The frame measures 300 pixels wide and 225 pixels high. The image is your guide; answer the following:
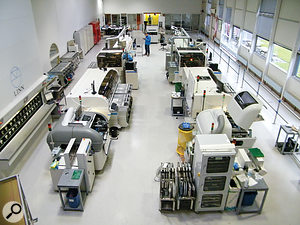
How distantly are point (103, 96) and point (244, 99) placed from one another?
359 cm

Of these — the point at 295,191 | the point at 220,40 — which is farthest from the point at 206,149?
the point at 220,40

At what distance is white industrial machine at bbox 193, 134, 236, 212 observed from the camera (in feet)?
13.9

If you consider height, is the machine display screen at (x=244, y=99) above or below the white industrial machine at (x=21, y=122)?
above

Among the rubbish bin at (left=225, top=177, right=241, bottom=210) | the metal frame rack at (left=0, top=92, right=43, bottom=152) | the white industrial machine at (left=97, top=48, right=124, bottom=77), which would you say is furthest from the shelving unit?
the white industrial machine at (left=97, top=48, right=124, bottom=77)

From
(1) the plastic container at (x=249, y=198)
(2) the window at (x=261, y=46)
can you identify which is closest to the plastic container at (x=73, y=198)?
(1) the plastic container at (x=249, y=198)

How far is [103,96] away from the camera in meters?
6.66

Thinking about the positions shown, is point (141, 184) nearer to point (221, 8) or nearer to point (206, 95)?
point (206, 95)

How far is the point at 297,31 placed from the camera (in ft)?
28.1

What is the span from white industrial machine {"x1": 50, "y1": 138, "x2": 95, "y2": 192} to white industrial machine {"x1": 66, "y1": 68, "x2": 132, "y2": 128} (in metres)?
1.42

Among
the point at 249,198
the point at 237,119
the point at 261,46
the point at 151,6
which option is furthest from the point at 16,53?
the point at 151,6

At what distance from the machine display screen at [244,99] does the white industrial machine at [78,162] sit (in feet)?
11.0

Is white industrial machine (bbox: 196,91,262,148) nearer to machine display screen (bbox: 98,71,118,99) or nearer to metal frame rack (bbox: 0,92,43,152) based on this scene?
machine display screen (bbox: 98,71,118,99)

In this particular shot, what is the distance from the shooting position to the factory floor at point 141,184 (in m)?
4.78

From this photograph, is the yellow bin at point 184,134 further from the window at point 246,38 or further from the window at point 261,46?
the window at point 246,38
